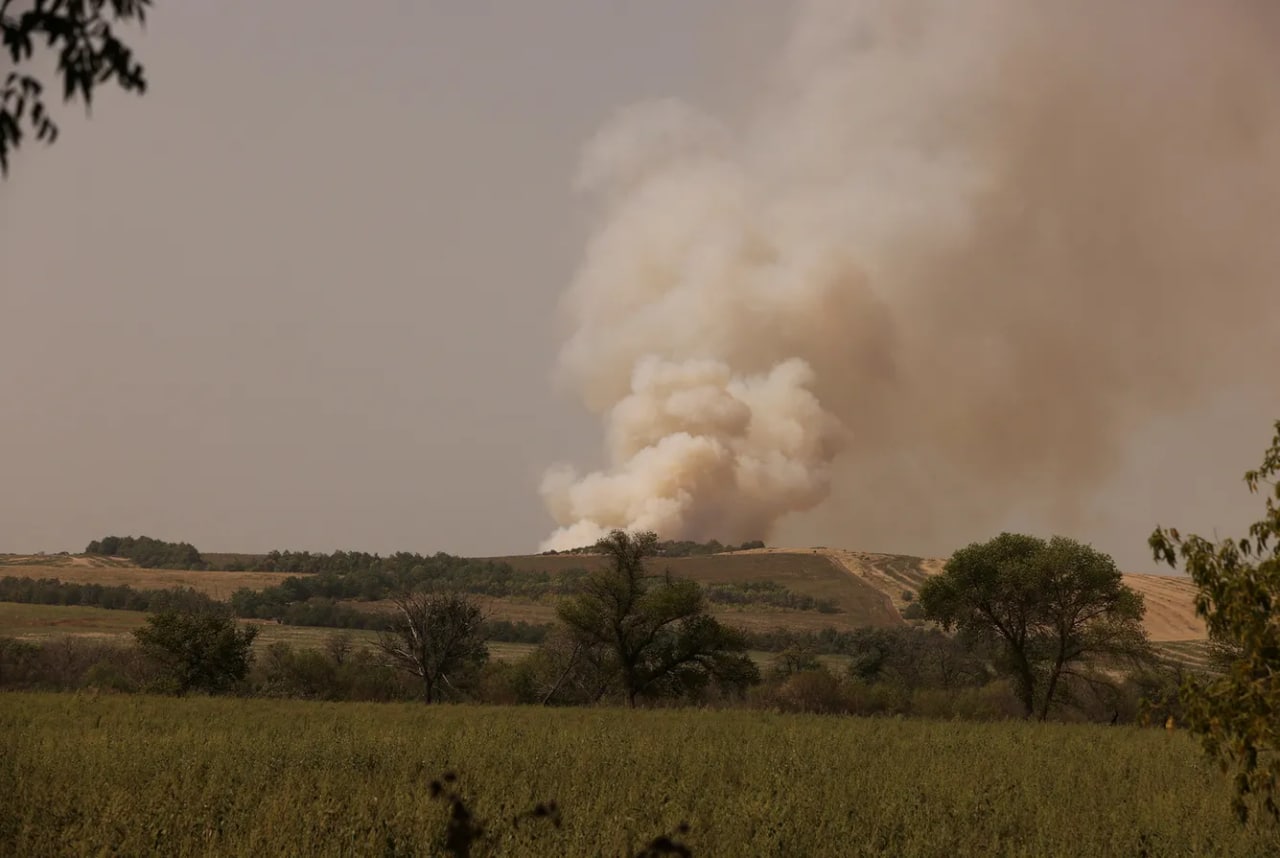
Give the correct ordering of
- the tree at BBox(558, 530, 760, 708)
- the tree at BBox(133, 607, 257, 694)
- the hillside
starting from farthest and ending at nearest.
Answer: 1. the hillside
2. the tree at BBox(558, 530, 760, 708)
3. the tree at BBox(133, 607, 257, 694)

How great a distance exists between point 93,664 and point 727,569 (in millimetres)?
135895

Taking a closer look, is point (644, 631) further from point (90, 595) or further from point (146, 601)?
point (90, 595)

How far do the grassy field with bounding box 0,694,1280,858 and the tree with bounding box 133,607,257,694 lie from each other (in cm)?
2116

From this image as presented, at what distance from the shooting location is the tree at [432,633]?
49969 mm

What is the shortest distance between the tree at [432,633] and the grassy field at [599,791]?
824 inches

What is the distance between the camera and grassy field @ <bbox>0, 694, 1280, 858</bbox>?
37.4ft

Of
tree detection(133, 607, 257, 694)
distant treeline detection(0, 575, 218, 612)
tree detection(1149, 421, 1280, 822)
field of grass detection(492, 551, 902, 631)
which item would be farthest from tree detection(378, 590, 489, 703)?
distant treeline detection(0, 575, 218, 612)

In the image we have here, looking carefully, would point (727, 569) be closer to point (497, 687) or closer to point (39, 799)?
point (497, 687)

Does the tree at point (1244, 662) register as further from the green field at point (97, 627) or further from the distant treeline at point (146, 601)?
the distant treeline at point (146, 601)

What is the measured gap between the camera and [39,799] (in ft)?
40.9

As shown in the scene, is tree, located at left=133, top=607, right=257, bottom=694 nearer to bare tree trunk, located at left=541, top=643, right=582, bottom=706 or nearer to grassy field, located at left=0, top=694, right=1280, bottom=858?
bare tree trunk, located at left=541, top=643, right=582, bottom=706

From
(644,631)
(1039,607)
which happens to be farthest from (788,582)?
(1039,607)

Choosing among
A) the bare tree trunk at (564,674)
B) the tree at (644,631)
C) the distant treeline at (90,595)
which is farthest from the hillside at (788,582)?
the tree at (644,631)

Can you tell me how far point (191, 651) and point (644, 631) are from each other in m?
23.8
